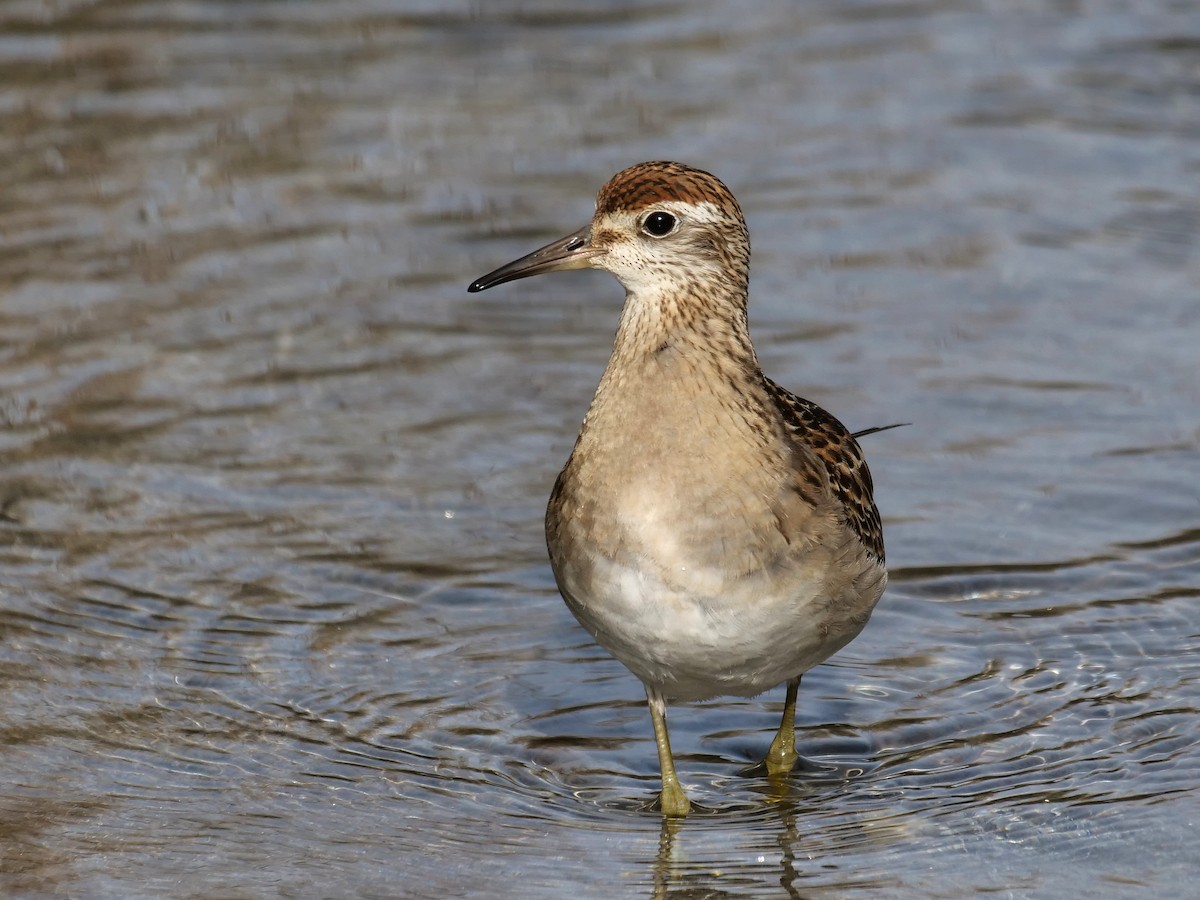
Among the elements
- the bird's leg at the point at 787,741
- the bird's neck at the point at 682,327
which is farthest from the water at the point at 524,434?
the bird's neck at the point at 682,327

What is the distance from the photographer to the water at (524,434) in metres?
6.75

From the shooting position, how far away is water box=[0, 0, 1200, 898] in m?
6.75

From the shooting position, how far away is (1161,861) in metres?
6.36

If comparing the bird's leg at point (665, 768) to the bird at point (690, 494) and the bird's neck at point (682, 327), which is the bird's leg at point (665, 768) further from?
the bird's neck at point (682, 327)

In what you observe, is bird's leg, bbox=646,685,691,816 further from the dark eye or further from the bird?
the dark eye

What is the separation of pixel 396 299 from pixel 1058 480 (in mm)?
3981

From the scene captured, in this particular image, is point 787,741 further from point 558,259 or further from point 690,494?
point 558,259

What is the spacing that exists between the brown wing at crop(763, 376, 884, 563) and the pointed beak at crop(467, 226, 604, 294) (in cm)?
76

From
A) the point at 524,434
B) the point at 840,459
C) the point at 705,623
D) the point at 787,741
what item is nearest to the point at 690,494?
the point at 705,623

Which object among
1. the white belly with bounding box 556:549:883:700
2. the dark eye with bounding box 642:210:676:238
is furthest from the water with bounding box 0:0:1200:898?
the dark eye with bounding box 642:210:676:238

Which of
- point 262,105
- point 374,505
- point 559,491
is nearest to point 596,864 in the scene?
point 559,491

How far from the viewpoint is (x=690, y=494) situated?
654 centimetres

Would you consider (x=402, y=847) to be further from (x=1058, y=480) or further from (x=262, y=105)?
(x=262, y=105)

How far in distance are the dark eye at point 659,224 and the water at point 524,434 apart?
194 centimetres
